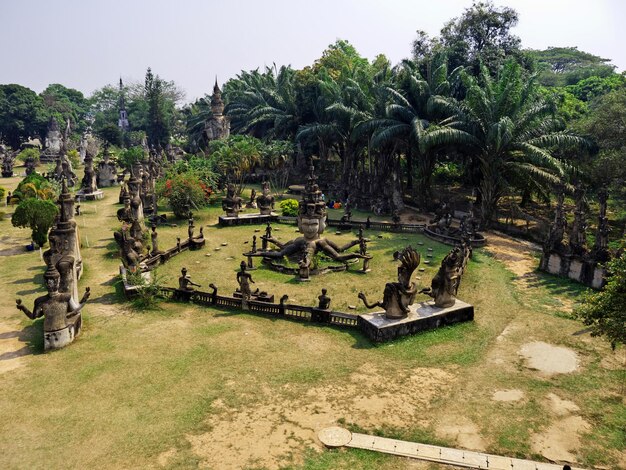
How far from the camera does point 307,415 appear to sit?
10641mm

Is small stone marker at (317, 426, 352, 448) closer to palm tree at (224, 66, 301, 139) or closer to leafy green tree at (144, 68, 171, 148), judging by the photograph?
palm tree at (224, 66, 301, 139)

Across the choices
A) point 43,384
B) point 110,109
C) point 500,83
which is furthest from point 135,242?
point 110,109

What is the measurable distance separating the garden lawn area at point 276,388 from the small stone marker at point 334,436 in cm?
22

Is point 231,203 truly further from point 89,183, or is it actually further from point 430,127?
point 89,183

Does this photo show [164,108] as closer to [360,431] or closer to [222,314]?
[222,314]

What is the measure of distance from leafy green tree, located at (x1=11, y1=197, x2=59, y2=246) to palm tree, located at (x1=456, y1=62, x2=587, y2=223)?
79.5 ft

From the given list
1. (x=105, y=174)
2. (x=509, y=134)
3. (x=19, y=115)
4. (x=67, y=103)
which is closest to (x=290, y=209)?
(x=509, y=134)

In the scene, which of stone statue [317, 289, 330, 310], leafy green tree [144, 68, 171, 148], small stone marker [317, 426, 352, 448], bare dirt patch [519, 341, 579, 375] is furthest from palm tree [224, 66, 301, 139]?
small stone marker [317, 426, 352, 448]

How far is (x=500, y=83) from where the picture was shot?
2864cm

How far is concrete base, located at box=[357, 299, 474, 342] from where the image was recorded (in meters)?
14.6

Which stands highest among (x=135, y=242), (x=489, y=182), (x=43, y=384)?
(x=489, y=182)

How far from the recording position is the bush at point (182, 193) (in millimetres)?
33062

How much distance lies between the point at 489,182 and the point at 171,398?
2514 centimetres

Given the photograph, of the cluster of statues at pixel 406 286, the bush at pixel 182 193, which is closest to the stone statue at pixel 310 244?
the cluster of statues at pixel 406 286
